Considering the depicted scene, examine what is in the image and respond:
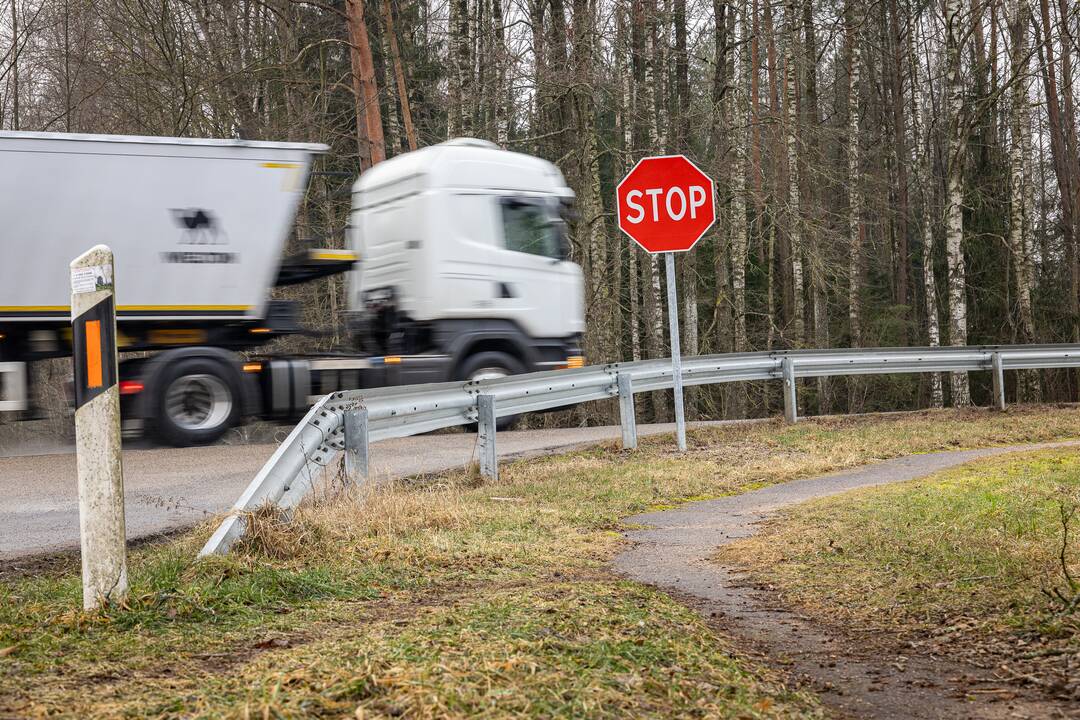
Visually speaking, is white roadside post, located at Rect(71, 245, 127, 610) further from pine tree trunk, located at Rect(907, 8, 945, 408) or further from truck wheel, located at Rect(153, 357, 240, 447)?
pine tree trunk, located at Rect(907, 8, 945, 408)

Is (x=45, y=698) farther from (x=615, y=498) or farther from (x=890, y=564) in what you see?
(x=615, y=498)

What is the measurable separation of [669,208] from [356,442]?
5.10m

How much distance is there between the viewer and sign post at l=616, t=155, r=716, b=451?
11.4m

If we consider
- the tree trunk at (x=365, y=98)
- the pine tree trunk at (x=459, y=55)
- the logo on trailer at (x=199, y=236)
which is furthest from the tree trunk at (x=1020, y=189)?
the logo on trailer at (x=199, y=236)

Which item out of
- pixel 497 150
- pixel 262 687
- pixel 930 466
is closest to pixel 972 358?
pixel 930 466

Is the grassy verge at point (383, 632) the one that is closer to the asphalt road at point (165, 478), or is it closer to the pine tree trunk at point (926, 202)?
the asphalt road at point (165, 478)

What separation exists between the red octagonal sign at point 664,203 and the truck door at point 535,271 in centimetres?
229

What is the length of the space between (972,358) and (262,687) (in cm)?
1497

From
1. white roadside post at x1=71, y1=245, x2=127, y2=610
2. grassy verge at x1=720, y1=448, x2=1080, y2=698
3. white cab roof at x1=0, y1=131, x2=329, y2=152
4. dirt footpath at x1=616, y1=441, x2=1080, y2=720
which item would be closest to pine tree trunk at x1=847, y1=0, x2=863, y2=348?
white cab roof at x1=0, y1=131, x2=329, y2=152

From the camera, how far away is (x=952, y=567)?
4.88m

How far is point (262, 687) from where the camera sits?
286 centimetres

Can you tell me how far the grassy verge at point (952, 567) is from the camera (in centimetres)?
375

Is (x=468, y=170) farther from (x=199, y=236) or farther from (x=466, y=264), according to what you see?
(x=199, y=236)

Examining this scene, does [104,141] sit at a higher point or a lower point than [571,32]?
lower
